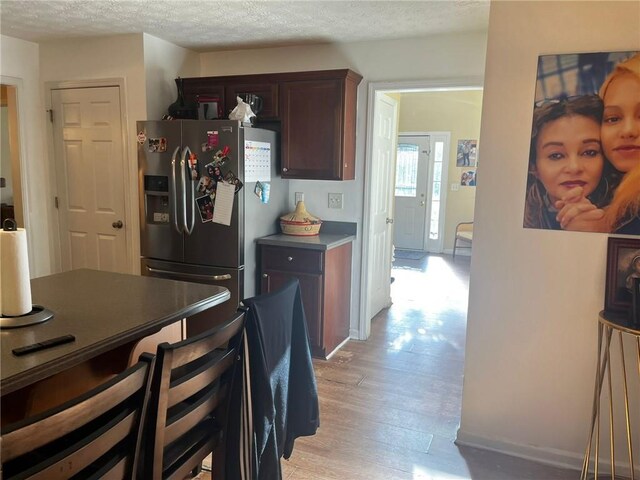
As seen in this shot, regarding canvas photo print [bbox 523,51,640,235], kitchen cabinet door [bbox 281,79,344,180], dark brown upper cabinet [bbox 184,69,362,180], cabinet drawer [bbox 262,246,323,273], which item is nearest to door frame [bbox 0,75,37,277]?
dark brown upper cabinet [bbox 184,69,362,180]

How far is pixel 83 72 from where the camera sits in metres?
3.75

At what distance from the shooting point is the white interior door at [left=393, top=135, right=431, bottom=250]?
771 cm

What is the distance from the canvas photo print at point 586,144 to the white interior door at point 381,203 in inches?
66.5

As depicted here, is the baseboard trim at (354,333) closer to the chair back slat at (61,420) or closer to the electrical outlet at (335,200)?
the electrical outlet at (335,200)

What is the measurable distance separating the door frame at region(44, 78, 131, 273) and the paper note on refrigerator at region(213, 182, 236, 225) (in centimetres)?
90

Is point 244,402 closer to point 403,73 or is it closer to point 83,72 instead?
point 403,73

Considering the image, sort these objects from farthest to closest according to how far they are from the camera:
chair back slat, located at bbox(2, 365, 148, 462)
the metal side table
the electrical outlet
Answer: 1. the electrical outlet
2. the metal side table
3. chair back slat, located at bbox(2, 365, 148, 462)

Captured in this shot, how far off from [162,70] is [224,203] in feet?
4.33

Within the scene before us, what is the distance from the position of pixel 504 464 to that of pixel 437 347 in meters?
1.50

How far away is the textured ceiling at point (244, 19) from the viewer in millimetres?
2814

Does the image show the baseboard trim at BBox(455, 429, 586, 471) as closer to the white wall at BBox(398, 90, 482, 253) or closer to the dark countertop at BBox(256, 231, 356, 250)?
the dark countertop at BBox(256, 231, 356, 250)

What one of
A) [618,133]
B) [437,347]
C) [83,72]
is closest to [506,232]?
[618,133]

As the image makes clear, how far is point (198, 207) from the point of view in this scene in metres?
3.29

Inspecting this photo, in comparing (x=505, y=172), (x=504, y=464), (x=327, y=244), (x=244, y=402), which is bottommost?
(x=504, y=464)
